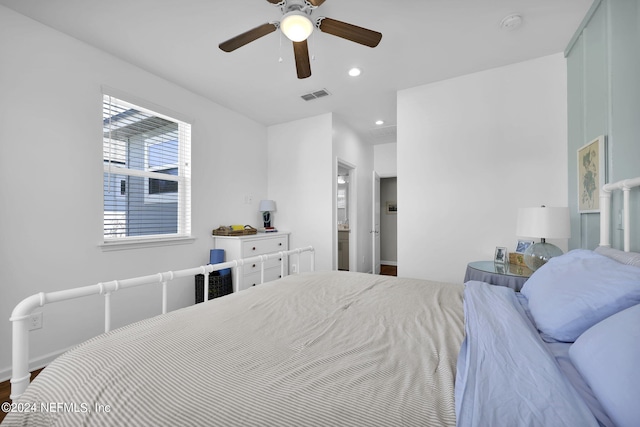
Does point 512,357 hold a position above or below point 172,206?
below

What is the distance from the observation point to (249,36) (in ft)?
5.79

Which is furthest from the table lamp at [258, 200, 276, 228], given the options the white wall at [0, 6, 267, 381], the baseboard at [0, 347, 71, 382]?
the baseboard at [0, 347, 71, 382]

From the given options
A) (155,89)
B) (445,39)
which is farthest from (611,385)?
(155,89)

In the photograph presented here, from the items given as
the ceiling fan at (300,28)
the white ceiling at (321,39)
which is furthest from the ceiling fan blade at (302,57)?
the white ceiling at (321,39)

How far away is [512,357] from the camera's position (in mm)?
711

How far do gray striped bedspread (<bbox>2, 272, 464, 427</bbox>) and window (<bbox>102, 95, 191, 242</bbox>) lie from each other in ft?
6.29

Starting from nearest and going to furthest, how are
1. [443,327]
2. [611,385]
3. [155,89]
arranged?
1. [611,385]
2. [443,327]
3. [155,89]

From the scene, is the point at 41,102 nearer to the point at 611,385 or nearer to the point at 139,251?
the point at 139,251

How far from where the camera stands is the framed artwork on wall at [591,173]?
1733 millimetres

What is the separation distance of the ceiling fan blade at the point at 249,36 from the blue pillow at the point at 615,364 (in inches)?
82.5

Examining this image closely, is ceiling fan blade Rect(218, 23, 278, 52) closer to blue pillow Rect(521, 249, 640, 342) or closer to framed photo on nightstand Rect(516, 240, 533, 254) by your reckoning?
blue pillow Rect(521, 249, 640, 342)

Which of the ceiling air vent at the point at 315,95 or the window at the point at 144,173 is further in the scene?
the ceiling air vent at the point at 315,95

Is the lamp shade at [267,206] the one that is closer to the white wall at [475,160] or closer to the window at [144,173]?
the window at [144,173]

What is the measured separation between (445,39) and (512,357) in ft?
7.90
